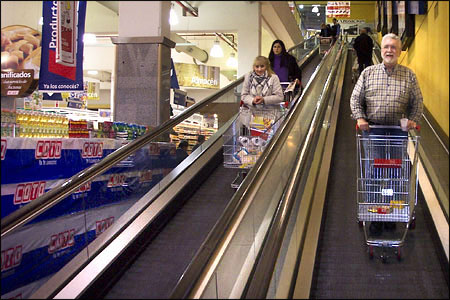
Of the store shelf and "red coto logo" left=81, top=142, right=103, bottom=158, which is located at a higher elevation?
the store shelf

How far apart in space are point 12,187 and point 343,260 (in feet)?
8.35

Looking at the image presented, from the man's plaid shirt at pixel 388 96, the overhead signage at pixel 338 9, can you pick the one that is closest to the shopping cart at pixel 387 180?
the man's plaid shirt at pixel 388 96

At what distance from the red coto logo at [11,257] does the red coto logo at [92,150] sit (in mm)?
2023

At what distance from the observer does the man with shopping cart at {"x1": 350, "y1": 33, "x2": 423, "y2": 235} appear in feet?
14.5

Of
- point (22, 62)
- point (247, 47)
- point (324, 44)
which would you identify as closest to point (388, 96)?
point (22, 62)

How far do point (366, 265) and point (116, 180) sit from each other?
7.23 feet

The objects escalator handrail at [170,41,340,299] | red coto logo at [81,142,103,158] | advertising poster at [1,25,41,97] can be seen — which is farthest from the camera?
red coto logo at [81,142,103,158]

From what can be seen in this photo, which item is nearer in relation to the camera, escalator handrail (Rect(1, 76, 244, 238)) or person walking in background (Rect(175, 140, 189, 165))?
escalator handrail (Rect(1, 76, 244, 238))

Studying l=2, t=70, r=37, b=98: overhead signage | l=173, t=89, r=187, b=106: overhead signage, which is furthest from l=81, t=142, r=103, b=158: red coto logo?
l=173, t=89, r=187, b=106: overhead signage

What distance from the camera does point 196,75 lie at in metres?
16.6

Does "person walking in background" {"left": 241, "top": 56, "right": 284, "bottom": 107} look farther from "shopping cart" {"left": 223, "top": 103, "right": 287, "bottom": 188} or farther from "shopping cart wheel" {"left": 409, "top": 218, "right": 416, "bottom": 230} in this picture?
"shopping cart wheel" {"left": 409, "top": 218, "right": 416, "bottom": 230}

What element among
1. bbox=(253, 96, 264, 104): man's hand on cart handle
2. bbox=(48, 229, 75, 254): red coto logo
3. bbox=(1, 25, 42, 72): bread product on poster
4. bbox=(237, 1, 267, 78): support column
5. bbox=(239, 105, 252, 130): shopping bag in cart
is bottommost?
bbox=(48, 229, 75, 254): red coto logo

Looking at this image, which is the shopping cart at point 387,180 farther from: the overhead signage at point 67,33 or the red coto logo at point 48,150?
the red coto logo at point 48,150

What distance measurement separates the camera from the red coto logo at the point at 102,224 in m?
4.34
